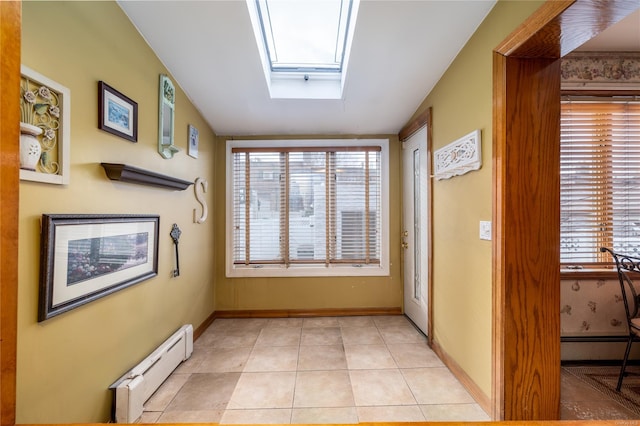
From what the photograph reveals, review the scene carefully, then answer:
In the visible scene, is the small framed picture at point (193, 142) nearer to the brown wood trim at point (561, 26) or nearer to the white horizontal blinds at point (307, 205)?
the white horizontal blinds at point (307, 205)

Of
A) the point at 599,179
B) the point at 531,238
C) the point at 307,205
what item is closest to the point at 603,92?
the point at 599,179

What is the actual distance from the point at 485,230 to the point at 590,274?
4.29 ft

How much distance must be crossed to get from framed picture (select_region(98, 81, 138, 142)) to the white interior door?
2.40 metres

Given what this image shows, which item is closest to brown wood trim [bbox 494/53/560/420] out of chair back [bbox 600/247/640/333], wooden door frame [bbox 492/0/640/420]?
wooden door frame [bbox 492/0/640/420]

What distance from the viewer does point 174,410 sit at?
1.64m

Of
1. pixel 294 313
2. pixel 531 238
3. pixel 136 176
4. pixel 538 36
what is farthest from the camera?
pixel 294 313

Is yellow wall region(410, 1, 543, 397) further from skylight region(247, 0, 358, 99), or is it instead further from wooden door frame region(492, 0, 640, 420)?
skylight region(247, 0, 358, 99)

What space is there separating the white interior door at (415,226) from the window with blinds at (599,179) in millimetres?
1087

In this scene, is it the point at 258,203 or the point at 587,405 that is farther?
the point at 258,203

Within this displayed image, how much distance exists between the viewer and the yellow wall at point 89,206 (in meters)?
1.06

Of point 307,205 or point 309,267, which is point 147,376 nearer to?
point 309,267

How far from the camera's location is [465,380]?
5.96 feet

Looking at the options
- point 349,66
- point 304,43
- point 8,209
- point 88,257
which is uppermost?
point 304,43

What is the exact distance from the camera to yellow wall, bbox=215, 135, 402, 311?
315 cm
